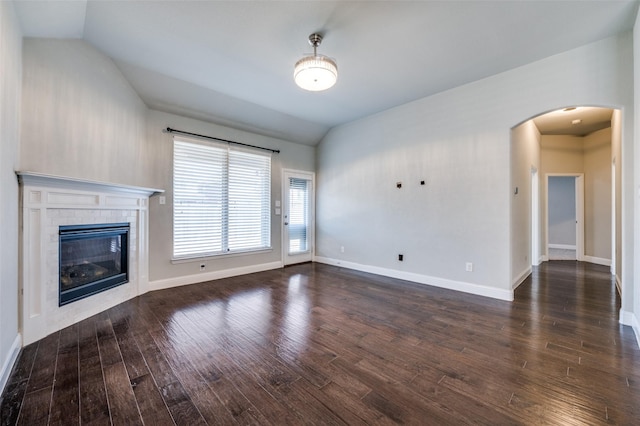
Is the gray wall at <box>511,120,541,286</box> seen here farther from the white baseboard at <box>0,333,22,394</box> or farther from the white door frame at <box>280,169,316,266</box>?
the white baseboard at <box>0,333,22,394</box>

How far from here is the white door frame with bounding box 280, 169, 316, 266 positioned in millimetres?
5609

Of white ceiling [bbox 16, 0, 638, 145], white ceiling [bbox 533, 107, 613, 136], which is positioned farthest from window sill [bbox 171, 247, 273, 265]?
white ceiling [bbox 533, 107, 613, 136]

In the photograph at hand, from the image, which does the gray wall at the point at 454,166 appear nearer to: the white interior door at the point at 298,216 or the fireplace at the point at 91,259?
the white interior door at the point at 298,216

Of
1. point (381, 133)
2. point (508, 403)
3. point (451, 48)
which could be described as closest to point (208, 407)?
point (508, 403)

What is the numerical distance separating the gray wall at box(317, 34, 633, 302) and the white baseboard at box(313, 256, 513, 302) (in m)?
0.03

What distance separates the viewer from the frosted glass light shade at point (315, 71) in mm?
2562

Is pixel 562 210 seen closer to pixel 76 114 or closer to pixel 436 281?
pixel 436 281

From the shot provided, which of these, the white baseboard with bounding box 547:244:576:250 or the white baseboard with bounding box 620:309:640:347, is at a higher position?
the white baseboard with bounding box 547:244:576:250

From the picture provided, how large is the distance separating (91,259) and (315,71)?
3295 millimetres

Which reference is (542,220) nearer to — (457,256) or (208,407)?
(457,256)

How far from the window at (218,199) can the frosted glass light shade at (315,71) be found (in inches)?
98.1

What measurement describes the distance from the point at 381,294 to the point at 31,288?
3.78 m

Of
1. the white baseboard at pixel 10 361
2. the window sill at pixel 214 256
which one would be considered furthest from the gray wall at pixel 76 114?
the white baseboard at pixel 10 361

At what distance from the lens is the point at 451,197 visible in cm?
404
